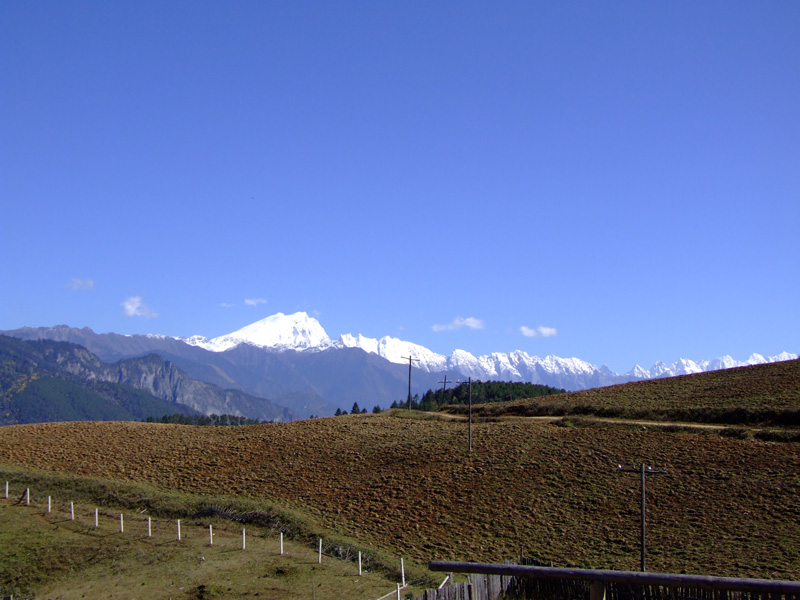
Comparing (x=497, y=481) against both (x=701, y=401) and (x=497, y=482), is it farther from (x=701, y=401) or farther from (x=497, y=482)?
(x=701, y=401)

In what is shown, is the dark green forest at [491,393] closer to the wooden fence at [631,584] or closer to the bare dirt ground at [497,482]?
the bare dirt ground at [497,482]

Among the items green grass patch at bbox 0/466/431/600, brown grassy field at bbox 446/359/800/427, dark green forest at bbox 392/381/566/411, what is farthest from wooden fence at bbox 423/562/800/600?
dark green forest at bbox 392/381/566/411

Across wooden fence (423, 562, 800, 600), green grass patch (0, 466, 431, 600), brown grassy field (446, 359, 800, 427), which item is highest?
wooden fence (423, 562, 800, 600)

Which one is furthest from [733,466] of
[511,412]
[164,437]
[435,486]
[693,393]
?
[164,437]

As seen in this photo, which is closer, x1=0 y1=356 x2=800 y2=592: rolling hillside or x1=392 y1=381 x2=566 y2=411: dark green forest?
x1=0 y1=356 x2=800 y2=592: rolling hillside

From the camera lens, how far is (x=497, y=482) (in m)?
49.1

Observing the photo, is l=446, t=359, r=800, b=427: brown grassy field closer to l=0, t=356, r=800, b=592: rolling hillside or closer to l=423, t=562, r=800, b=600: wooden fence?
l=0, t=356, r=800, b=592: rolling hillside

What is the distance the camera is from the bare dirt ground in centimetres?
3659

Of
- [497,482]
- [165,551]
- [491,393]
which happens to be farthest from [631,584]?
[491,393]

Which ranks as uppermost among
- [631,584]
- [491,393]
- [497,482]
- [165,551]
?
[631,584]

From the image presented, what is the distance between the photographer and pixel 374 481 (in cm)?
5081

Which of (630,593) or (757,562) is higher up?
(630,593)

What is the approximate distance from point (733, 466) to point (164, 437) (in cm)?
5247

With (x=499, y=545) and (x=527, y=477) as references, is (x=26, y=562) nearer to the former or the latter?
(x=499, y=545)
